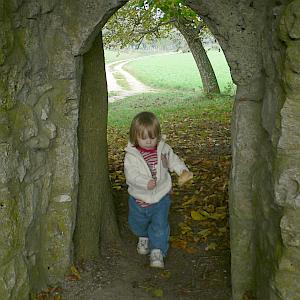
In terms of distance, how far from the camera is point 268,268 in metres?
3.09

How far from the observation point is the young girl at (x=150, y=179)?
13.7ft

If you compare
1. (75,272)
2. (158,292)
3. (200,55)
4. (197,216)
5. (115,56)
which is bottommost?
(158,292)

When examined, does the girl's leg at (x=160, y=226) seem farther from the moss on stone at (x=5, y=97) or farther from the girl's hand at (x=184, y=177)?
the moss on stone at (x=5, y=97)

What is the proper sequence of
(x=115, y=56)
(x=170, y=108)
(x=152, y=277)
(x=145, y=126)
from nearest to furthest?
(x=145, y=126)
(x=152, y=277)
(x=170, y=108)
(x=115, y=56)

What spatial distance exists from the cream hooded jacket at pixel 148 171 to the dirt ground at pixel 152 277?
689mm

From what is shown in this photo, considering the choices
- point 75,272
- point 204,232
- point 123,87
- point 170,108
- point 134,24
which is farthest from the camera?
point 123,87

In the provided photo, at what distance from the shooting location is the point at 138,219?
4.59 meters

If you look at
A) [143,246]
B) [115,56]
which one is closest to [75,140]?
[143,246]

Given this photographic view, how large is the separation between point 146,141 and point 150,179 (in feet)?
1.08

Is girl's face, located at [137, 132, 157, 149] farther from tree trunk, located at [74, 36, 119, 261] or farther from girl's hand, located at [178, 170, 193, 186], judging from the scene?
tree trunk, located at [74, 36, 119, 261]

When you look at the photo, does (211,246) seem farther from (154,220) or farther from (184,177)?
(184,177)

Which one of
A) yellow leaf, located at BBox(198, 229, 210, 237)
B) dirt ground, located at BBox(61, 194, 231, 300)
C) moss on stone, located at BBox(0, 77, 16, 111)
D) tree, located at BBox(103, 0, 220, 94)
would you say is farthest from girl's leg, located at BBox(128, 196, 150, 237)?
tree, located at BBox(103, 0, 220, 94)

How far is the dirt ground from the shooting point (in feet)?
13.5

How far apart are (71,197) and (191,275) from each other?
1332mm
